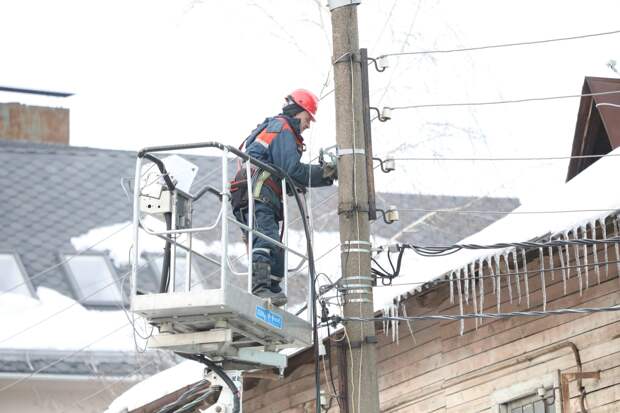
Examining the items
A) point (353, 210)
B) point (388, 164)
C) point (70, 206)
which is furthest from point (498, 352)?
point (70, 206)

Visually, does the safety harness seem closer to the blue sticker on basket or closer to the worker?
the worker

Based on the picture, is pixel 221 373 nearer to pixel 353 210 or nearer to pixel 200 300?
pixel 200 300

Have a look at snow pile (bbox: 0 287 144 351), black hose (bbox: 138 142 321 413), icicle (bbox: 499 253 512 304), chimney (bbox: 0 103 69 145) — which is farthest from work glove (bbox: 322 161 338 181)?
chimney (bbox: 0 103 69 145)

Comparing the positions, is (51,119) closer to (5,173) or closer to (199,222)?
(5,173)

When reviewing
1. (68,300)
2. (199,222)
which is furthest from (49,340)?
(199,222)

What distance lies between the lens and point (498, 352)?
11688 mm

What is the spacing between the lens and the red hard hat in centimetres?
1017

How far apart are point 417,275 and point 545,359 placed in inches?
51.5

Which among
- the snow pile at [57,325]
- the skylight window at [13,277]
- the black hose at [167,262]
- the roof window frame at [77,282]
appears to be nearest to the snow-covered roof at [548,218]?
the black hose at [167,262]

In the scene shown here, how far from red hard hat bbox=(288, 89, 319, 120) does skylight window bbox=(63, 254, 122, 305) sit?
13397 mm

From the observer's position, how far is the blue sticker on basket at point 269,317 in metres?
9.17

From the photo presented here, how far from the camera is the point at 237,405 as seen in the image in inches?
372

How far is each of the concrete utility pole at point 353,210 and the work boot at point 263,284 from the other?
52cm

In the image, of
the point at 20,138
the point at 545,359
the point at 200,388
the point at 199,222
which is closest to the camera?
the point at 545,359
